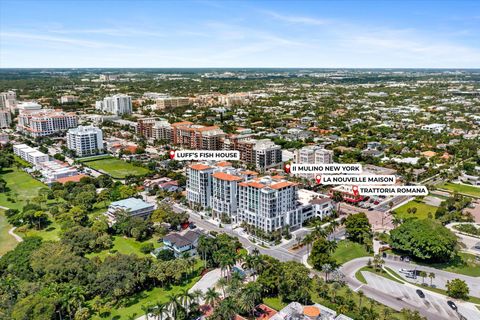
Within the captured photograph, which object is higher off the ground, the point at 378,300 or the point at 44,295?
the point at 44,295

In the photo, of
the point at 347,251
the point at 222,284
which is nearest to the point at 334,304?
the point at 222,284

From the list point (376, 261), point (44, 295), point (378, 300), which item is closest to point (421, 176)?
point (376, 261)

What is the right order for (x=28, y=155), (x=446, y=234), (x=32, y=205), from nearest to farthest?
(x=446, y=234)
(x=32, y=205)
(x=28, y=155)

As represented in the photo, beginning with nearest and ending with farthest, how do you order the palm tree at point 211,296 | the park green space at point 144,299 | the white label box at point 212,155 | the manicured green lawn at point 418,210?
the palm tree at point 211,296
the park green space at point 144,299
the manicured green lawn at point 418,210
the white label box at point 212,155

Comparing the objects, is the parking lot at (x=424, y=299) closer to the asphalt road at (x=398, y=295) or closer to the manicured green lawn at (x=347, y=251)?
the asphalt road at (x=398, y=295)

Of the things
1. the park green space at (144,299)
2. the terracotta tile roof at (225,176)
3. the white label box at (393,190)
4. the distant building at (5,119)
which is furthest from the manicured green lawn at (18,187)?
the distant building at (5,119)

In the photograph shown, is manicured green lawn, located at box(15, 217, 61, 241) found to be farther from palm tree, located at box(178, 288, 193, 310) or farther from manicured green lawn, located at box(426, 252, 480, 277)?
manicured green lawn, located at box(426, 252, 480, 277)

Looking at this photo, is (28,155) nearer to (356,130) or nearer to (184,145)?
(184,145)
